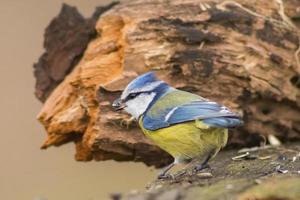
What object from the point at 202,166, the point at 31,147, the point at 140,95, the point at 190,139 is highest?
the point at 140,95

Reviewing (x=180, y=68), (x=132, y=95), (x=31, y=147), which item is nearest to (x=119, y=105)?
(x=132, y=95)

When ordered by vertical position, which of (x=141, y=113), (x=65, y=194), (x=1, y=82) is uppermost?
(x=141, y=113)

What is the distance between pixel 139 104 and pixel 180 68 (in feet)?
0.98

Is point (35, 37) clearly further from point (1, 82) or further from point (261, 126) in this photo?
point (261, 126)

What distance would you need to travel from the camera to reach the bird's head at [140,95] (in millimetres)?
2906

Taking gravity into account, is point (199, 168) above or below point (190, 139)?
below

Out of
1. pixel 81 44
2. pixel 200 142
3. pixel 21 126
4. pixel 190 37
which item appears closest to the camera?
pixel 200 142

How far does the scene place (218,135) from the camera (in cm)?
280

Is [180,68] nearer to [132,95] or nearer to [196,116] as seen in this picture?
[132,95]

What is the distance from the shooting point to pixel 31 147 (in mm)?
4402

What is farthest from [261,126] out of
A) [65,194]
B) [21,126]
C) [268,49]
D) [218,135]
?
[21,126]

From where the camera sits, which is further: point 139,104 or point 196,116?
point 139,104

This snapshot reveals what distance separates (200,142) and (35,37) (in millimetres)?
2098

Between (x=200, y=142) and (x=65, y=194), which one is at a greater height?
(x=200, y=142)
